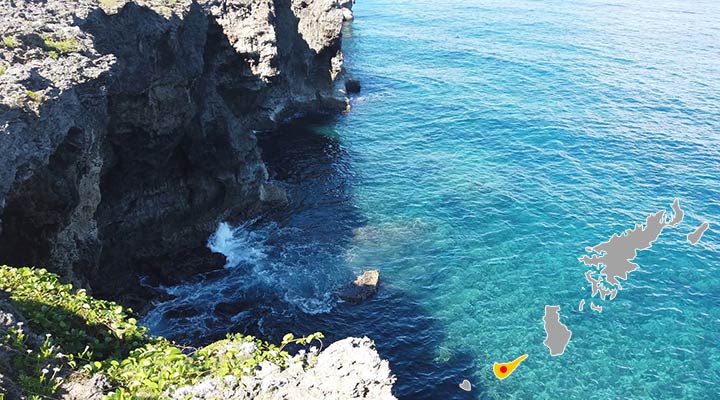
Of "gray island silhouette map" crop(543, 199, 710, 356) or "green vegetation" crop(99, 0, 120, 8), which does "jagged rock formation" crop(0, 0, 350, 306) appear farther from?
"gray island silhouette map" crop(543, 199, 710, 356)

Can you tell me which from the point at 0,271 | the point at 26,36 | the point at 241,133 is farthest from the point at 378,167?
the point at 0,271

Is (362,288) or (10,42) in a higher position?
(10,42)

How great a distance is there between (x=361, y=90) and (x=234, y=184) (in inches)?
1275

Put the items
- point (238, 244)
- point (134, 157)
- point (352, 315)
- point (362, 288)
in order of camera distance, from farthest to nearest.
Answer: point (238, 244) < point (362, 288) < point (134, 157) < point (352, 315)

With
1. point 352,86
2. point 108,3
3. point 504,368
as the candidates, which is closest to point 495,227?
point 504,368

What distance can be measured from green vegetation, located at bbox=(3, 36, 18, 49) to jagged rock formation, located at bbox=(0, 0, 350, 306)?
5 centimetres

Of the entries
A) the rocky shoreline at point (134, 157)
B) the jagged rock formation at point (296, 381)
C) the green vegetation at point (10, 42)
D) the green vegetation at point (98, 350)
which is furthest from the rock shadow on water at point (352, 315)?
the green vegetation at point (10, 42)

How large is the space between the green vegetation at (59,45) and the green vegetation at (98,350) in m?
13.0

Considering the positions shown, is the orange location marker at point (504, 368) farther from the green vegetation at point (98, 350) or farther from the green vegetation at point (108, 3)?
the green vegetation at point (108, 3)

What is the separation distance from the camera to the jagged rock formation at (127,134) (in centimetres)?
2298

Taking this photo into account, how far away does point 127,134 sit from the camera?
32938mm

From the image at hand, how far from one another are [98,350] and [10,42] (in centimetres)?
1717

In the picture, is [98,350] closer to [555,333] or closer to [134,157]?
[134,157]

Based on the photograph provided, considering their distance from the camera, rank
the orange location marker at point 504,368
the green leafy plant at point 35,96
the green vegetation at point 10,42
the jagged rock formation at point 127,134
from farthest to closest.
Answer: the orange location marker at point 504,368 → the green vegetation at point 10,42 → the jagged rock formation at point 127,134 → the green leafy plant at point 35,96
